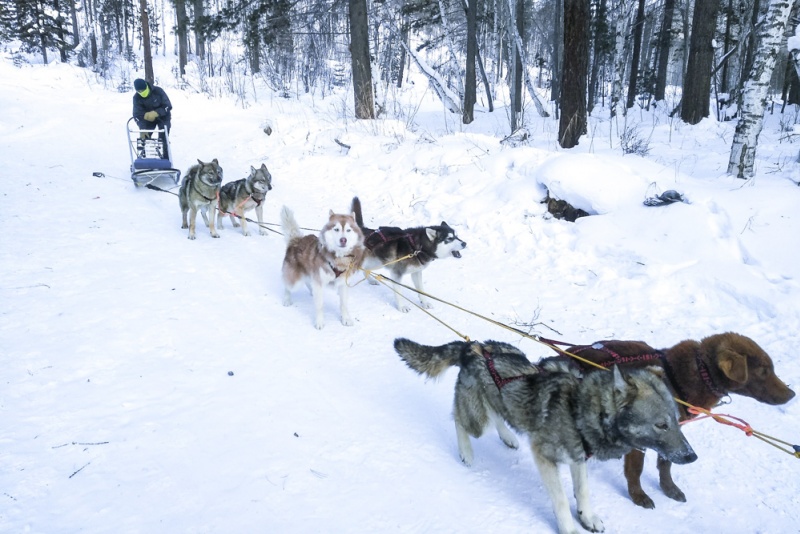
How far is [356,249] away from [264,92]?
18.2 m

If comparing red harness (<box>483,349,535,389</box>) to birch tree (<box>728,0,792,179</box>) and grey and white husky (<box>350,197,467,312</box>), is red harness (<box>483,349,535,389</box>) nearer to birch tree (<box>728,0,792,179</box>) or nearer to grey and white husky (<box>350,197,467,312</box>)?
grey and white husky (<box>350,197,467,312</box>)

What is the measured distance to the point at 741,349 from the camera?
2.69m

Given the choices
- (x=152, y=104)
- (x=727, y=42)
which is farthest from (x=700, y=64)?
(x=152, y=104)

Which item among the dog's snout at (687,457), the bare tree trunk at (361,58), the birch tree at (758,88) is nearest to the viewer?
the dog's snout at (687,457)

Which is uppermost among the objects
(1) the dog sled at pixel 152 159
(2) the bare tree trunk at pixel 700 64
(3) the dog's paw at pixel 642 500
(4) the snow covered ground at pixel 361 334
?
(2) the bare tree trunk at pixel 700 64

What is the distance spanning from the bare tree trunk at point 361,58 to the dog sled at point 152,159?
200 inches

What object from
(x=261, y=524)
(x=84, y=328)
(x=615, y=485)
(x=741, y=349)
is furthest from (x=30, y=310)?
(x=741, y=349)

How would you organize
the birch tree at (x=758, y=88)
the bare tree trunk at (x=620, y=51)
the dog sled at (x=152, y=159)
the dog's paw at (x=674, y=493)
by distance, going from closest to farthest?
the dog's paw at (x=674, y=493), the birch tree at (x=758, y=88), the dog sled at (x=152, y=159), the bare tree trunk at (x=620, y=51)

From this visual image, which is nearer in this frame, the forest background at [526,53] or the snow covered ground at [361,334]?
the snow covered ground at [361,334]

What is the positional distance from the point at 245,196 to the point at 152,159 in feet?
9.92

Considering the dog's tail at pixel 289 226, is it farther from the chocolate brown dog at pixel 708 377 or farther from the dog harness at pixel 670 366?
the chocolate brown dog at pixel 708 377

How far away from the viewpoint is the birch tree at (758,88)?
6016mm

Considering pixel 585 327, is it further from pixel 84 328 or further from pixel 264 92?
pixel 264 92

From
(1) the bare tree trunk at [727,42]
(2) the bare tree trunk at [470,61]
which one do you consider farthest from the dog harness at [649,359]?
(1) the bare tree trunk at [727,42]
